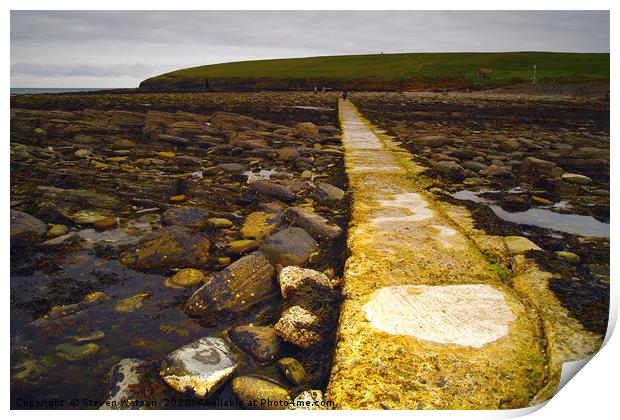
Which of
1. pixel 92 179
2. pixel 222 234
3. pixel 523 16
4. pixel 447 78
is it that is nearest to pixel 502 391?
pixel 523 16

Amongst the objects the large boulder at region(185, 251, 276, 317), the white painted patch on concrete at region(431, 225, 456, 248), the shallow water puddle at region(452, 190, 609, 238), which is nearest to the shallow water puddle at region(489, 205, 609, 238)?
the shallow water puddle at region(452, 190, 609, 238)

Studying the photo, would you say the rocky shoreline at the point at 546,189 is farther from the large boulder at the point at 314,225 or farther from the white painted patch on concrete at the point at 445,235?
the large boulder at the point at 314,225

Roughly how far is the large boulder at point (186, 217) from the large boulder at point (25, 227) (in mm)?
1001

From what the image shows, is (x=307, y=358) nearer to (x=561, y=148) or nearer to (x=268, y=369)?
(x=268, y=369)

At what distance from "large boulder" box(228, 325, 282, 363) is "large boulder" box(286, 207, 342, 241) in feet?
4.43

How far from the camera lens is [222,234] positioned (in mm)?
3764

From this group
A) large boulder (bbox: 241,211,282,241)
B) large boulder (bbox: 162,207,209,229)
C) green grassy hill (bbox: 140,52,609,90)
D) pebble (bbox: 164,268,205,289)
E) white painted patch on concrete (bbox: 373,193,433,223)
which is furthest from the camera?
green grassy hill (bbox: 140,52,609,90)

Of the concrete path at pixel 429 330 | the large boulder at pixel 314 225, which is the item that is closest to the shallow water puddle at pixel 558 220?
the concrete path at pixel 429 330

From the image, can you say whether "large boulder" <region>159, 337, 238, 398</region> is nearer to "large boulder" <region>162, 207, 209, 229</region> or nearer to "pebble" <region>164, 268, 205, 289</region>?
"pebble" <region>164, 268, 205, 289</region>

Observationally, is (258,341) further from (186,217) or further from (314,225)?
(186,217)

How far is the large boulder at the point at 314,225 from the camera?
350cm

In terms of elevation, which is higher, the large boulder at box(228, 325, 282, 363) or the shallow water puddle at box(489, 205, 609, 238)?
the large boulder at box(228, 325, 282, 363)

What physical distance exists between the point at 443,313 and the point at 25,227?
10.8 feet

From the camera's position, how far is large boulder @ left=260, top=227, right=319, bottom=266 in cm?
310
